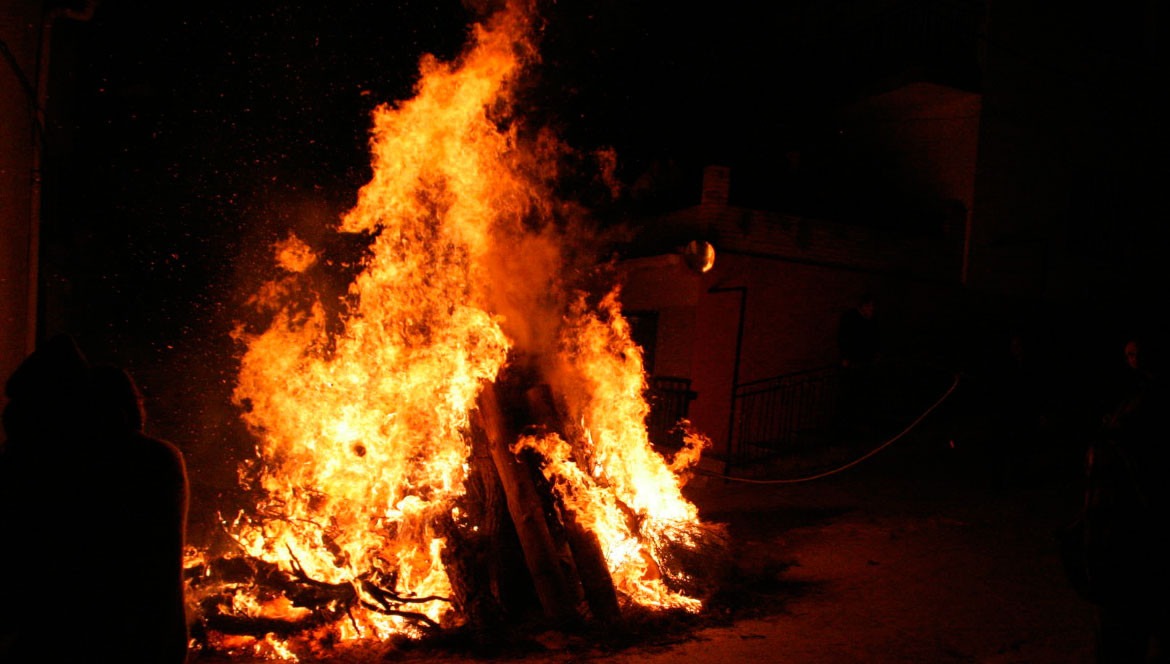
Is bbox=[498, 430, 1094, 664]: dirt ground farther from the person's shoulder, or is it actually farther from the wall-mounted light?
the wall-mounted light

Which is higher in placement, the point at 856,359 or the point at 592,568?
the point at 856,359

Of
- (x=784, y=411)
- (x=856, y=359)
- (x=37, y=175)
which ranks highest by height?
(x=37, y=175)

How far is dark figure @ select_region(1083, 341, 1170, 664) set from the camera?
11.1 ft

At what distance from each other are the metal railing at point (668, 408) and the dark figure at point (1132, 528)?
877 centimetres

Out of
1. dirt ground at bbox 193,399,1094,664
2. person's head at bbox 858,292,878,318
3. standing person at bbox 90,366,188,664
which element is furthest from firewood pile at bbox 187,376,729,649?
person's head at bbox 858,292,878,318

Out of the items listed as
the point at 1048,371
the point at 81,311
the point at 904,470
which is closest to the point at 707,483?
the point at 904,470

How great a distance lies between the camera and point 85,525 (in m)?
2.60

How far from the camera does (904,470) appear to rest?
36.3ft

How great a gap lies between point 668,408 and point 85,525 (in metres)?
10.6

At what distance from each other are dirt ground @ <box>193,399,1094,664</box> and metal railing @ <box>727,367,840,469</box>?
173 cm

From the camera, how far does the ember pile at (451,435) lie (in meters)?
5.76

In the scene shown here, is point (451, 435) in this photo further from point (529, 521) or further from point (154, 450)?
point (154, 450)

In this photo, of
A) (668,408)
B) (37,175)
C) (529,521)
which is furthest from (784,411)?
(37,175)

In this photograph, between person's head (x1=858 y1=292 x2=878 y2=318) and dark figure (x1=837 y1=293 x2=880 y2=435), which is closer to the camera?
person's head (x1=858 y1=292 x2=878 y2=318)
